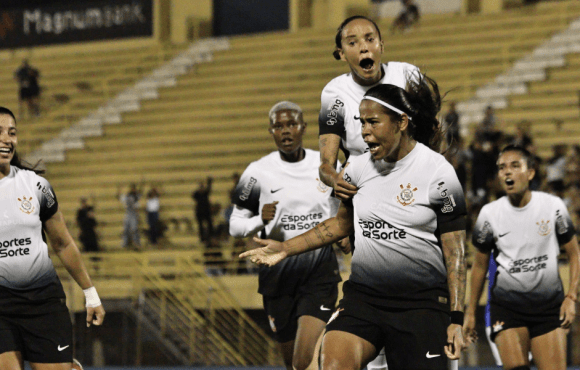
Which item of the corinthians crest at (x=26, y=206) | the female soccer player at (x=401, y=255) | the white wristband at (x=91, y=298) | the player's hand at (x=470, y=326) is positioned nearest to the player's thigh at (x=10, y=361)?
the white wristband at (x=91, y=298)

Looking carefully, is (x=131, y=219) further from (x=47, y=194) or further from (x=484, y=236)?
(x=47, y=194)

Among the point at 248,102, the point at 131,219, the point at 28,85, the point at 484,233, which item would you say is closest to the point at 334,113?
the point at 484,233

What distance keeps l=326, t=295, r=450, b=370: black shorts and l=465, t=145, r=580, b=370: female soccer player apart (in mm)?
2416

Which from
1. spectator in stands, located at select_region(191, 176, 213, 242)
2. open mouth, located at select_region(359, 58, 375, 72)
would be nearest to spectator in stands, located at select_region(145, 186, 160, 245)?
spectator in stands, located at select_region(191, 176, 213, 242)

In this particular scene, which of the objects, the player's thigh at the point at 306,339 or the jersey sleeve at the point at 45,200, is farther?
the player's thigh at the point at 306,339

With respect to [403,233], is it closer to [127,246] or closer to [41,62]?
[127,246]

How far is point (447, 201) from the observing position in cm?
521

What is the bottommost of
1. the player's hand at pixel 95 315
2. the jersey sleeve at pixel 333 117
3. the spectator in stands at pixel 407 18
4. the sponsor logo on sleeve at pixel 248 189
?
the player's hand at pixel 95 315

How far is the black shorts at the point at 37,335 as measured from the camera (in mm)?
6074

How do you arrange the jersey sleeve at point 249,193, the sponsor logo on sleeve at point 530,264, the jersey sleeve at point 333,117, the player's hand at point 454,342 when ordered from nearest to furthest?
the player's hand at point 454,342, the jersey sleeve at point 333,117, the sponsor logo on sleeve at point 530,264, the jersey sleeve at point 249,193

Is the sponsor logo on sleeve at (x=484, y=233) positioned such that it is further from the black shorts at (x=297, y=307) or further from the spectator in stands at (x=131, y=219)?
the spectator in stands at (x=131, y=219)

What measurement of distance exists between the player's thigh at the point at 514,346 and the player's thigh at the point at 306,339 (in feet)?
4.82

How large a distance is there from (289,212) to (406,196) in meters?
2.79

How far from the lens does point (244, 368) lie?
1325 cm
